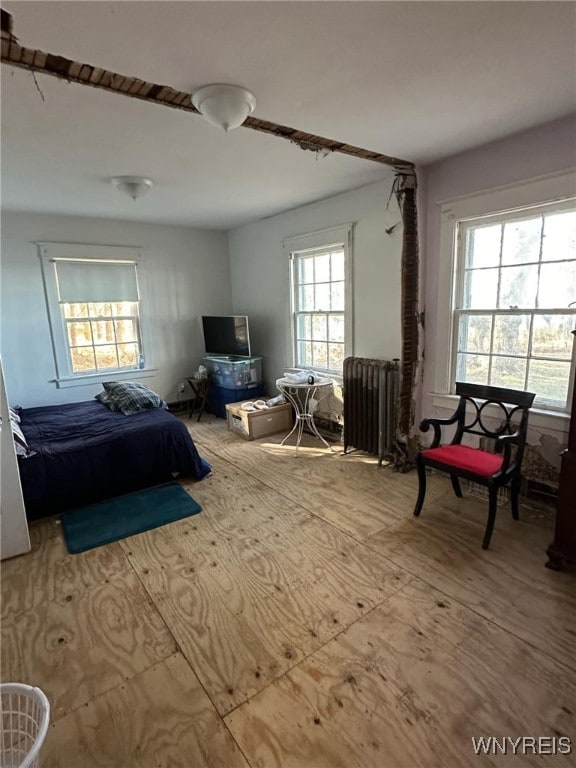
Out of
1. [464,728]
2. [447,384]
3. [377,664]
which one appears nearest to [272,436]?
[447,384]

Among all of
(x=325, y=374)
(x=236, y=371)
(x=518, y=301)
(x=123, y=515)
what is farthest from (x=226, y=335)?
(x=518, y=301)

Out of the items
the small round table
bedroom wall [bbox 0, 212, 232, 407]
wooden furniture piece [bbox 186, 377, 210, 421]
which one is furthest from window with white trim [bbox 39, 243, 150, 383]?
the small round table

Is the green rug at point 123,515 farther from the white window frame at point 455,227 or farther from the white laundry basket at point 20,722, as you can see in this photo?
the white window frame at point 455,227

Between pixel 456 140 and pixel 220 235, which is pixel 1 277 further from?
pixel 456 140

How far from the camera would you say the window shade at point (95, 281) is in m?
4.52

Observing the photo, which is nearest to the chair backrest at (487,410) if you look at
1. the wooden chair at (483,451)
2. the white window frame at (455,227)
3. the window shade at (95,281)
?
the wooden chair at (483,451)

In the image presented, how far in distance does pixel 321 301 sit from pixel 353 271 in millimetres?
618

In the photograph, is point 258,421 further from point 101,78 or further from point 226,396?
point 101,78

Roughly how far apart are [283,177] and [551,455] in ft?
9.75

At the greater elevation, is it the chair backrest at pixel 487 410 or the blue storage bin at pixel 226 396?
the chair backrest at pixel 487 410

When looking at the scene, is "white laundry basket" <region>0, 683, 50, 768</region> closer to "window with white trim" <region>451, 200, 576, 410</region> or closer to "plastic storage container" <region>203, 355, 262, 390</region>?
"window with white trim" <region>451, 200, 576, 410</region>

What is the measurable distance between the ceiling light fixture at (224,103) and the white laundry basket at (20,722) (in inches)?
92.8

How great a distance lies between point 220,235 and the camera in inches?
220

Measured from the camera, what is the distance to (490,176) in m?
2.70
